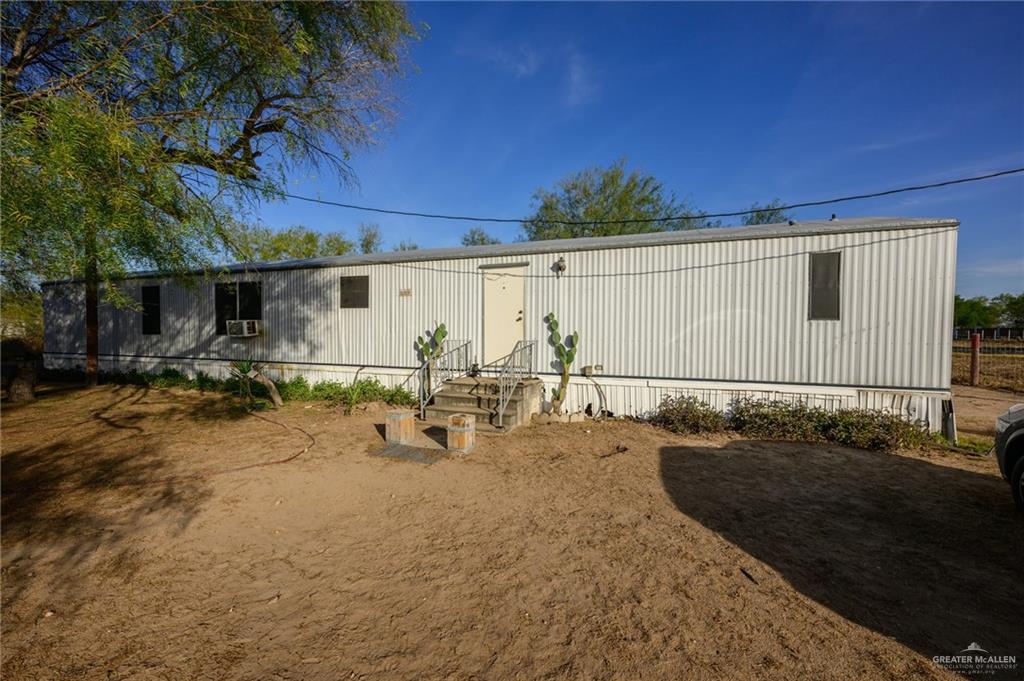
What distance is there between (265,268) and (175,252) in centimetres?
601

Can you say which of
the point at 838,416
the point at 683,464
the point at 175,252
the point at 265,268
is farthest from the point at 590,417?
the point at 265,268

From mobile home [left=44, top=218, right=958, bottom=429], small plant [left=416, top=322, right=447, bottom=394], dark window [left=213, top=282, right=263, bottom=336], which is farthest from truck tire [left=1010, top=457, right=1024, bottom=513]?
dark window [left=213, top=282, right=263, bottom=336]

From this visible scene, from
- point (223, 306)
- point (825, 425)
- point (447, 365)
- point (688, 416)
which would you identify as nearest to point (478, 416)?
point (447, 365)

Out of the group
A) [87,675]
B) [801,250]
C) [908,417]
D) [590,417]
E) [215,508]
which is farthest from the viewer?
[590,417]

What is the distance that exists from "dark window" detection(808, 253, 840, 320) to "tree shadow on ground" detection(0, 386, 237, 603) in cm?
897

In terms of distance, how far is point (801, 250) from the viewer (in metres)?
6.93

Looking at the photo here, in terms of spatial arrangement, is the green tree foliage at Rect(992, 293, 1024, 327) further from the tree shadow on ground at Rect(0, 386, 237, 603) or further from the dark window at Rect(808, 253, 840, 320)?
the tree shadow on ground at Rect(0, 386, 237, 603)

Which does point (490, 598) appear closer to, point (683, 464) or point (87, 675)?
point (87, 675)

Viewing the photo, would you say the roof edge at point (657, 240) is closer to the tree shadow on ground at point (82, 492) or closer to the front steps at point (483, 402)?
the tree shadow on ground at point (82, 492)

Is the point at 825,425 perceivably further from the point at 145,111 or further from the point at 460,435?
the point at 145,111

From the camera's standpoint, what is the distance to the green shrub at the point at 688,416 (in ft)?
23.0

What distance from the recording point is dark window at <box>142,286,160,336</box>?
12414 mm

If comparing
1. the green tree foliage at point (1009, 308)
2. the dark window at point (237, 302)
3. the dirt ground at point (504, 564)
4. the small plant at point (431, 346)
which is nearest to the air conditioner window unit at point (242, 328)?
the dark window at point (237, 302)

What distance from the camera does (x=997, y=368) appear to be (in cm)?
1381
